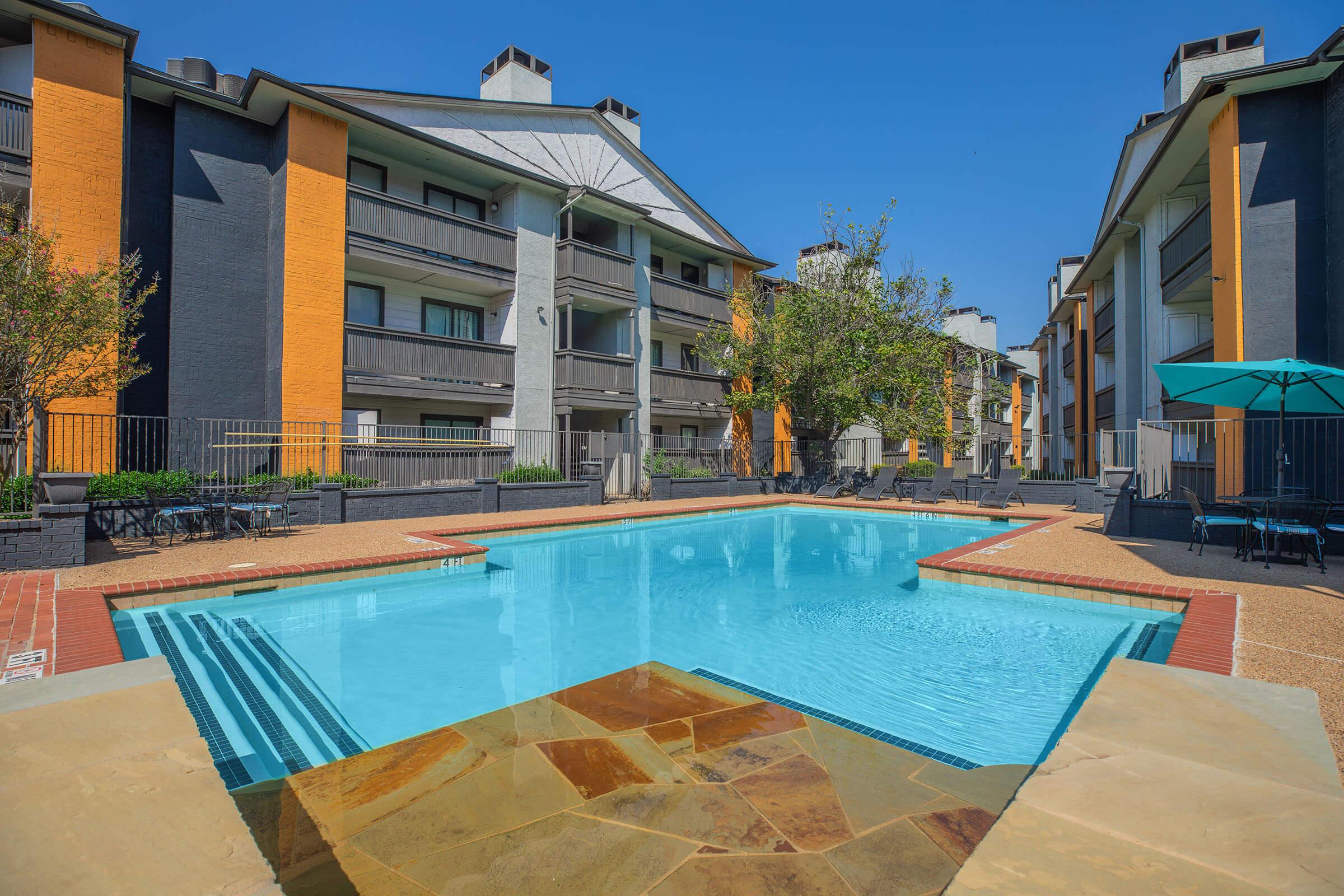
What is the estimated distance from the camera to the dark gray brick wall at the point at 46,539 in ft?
23.9

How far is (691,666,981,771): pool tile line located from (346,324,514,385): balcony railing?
12865 mm

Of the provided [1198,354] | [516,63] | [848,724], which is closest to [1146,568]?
[848,724]

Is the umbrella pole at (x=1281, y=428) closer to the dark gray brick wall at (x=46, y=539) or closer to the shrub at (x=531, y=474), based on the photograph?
the shrub at (x=531, y=474)

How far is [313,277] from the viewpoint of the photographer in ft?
47.1

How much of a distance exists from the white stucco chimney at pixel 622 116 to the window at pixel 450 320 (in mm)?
9760

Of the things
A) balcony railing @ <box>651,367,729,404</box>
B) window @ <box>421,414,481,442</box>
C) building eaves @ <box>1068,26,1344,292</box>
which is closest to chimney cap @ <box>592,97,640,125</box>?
balcony railing @ <box>651,367,729,404</box>

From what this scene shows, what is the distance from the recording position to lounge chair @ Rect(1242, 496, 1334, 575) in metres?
7.93

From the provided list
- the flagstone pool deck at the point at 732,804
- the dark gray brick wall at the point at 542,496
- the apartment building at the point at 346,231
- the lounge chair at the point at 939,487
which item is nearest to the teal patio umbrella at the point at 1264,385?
the flagstone pool deck at the point at 732,804

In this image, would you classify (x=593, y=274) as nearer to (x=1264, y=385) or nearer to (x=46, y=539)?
(x=46, y=539)

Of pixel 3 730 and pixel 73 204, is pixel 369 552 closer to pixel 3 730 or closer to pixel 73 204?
pixel 3 730

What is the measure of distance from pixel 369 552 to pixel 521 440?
8.68 metres

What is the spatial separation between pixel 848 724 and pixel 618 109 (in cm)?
2478

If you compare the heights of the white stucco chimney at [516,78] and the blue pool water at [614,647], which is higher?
the white stucco chimney at [516,78]

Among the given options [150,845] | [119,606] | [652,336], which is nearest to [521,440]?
[652,336]
